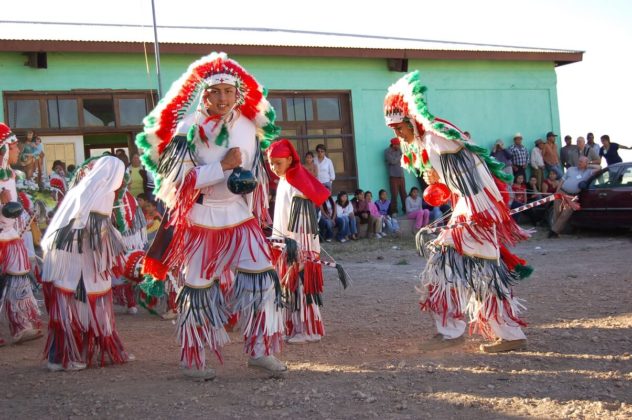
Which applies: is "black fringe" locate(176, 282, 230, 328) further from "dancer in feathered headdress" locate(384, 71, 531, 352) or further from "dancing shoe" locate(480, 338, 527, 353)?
"dancing shoe" locate(480, 338, 527, 353)

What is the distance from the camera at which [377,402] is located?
4.30m

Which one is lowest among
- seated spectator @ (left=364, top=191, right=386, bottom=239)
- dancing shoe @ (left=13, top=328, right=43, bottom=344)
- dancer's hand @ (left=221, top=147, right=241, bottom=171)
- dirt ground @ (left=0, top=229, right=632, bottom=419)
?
dirt ground @ (left=0, top=229, right=632, bottom=419)

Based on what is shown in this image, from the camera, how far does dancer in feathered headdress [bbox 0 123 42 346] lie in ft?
22.0

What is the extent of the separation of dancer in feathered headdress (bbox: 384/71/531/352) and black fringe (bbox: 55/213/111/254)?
2280 mm

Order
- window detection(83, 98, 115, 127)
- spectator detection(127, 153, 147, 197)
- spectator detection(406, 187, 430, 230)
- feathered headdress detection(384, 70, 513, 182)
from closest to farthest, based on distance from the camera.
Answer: feathered headdress detection(384, 70, 513, 182) → spectator detection(127, 153, 147, 197) → window detection(83, 98, 115, 127) → spectator detection(406, 187, 430, 230)

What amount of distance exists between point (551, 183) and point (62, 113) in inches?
414

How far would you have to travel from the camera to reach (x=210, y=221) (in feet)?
16.7

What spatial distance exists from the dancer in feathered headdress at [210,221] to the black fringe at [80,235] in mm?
561

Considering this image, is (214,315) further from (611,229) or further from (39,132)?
(611,229)

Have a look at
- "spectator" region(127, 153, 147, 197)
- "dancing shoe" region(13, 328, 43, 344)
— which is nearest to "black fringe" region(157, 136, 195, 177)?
"dancing shoe" region(13, 328, 43, 344)

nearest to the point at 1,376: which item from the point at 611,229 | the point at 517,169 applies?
the point at 611,229

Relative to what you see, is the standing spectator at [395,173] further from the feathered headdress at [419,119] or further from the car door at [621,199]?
the feathered headdress at [419,119]

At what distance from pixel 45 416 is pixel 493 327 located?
303 centimetres

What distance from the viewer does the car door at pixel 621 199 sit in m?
14.2
